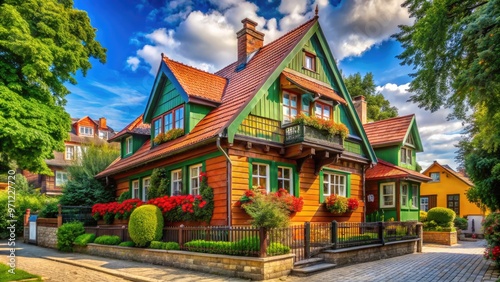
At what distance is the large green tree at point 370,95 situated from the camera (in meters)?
44.0

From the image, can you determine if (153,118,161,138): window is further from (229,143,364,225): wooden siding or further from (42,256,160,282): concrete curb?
(42,256,160,282): concrete curb

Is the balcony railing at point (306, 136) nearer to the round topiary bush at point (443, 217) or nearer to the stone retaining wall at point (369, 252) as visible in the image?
the stone retaining wall at point (369, 252)

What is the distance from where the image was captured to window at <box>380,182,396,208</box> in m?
21.3

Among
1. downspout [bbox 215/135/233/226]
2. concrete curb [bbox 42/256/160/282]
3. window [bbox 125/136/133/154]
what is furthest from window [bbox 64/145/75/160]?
downspout [bbox 215/135/233/226]

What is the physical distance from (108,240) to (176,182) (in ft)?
12.4

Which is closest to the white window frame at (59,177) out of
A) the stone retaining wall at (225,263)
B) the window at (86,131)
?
the window at (86,131)

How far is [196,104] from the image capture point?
1573cm

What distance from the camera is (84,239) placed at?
1720 cm

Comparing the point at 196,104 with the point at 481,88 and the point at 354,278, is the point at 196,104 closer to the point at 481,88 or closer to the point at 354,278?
the point at 354,278

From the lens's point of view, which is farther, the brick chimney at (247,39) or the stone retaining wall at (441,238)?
the stone retaining wall at (441,238)

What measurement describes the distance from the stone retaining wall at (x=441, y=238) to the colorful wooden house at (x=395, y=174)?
1696 mm

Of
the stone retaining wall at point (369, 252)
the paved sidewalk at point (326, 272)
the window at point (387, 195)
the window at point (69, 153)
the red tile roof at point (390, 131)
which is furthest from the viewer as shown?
the window at point (69, 153)

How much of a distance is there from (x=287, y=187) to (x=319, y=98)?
4.36m

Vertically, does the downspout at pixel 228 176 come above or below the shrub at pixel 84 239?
above
